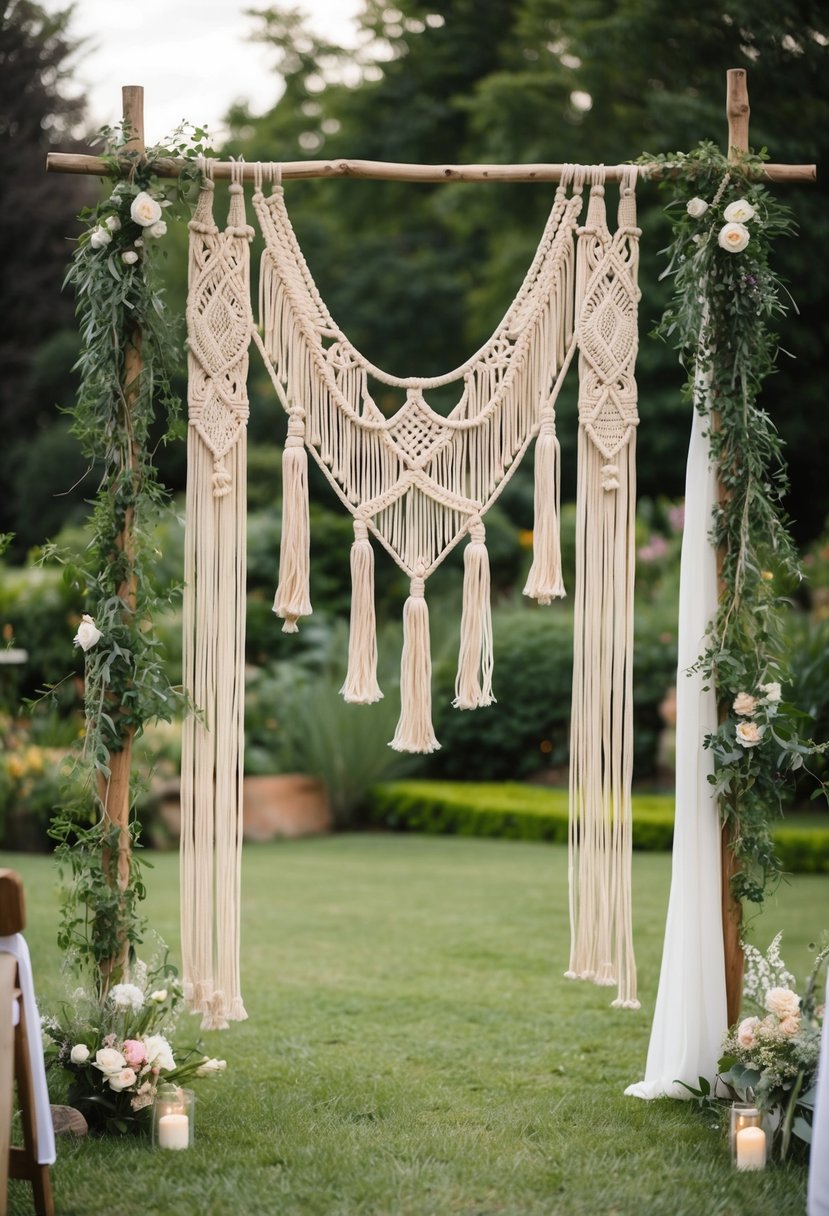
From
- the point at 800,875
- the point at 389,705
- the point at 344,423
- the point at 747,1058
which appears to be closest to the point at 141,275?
the point at 344,423

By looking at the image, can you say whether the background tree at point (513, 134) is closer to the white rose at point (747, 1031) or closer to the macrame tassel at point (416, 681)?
the macrame tassel at point (416, 681)

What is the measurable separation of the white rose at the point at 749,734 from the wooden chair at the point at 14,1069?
5.72 ft

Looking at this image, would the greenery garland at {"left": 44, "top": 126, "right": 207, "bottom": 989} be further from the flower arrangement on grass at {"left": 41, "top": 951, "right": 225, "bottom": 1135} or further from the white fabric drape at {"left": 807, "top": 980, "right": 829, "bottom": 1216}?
the white fabric drape at {"left": 807, "top": 980, "right": 829, "bottom": 1216}

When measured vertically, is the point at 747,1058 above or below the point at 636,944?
above

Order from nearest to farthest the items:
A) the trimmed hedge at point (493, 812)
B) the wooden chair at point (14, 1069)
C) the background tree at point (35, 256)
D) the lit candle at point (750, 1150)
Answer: the wooden chair at point (14, 1069) → the lit candle at point (750, 1150) → the trimmed hedge at point (493, 812) → the background tree at point (35, 256)

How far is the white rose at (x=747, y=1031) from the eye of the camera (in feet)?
10.4

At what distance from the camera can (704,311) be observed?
3455 millimetres

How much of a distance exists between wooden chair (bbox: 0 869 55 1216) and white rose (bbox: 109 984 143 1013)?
48 centimetres

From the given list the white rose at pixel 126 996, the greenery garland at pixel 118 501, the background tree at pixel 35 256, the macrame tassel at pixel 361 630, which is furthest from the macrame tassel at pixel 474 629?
the background tree at pixel 35 256

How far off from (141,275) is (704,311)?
1430 millimetres

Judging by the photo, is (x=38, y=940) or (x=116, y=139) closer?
(x=116, y=139)

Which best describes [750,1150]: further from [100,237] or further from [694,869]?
[100,237]

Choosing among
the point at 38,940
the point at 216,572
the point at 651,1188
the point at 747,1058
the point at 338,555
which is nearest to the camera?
the point at 651,1188

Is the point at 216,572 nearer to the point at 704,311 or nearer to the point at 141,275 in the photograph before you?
the point at 141,275
